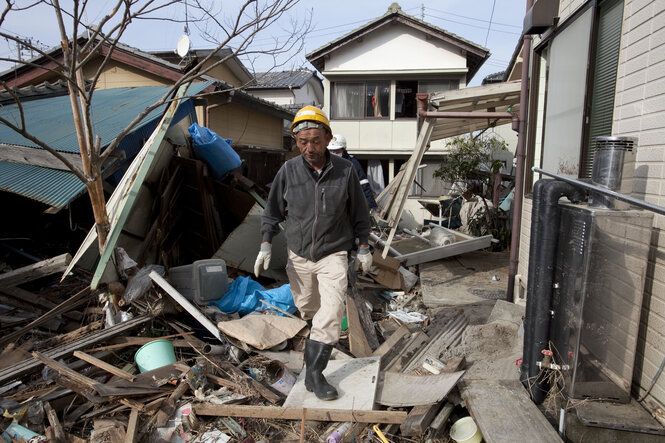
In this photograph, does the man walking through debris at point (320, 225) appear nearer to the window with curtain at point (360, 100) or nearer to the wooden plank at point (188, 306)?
the wooden plank at point (188, 306)

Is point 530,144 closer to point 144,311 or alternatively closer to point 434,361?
point 434,361

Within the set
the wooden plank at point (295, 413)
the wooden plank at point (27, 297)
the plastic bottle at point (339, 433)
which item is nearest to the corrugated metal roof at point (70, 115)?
the wooden plank at point (27, 297)

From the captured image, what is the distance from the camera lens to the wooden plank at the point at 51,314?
140 inches

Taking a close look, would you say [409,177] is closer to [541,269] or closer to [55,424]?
[541,269]

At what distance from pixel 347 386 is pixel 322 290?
702 mm

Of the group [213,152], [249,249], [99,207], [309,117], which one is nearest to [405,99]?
[213,152]

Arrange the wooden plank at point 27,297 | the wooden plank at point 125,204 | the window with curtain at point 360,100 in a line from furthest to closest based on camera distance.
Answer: the window with curtain at point 360,100
the wooden plank at point 27,297
the wooden plank at point 125,204

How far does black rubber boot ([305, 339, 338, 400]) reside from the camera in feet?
9.35

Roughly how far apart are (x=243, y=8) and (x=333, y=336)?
9.84ft

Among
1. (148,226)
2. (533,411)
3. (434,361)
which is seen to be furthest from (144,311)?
(533,411)

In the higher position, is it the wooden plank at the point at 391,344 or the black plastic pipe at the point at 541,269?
the black plastic pipe at the point at 541,269

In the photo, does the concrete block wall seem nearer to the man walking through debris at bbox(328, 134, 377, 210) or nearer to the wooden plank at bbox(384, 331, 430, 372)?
the wooden plank at bbox(384, 331, 430, 372)

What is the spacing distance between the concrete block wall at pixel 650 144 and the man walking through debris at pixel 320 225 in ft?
5.97

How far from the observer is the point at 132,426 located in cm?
260
